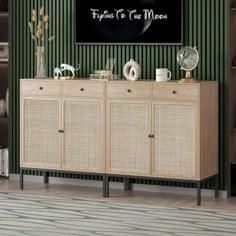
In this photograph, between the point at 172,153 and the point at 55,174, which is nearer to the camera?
the point at 172,153

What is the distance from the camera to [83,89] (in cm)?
774

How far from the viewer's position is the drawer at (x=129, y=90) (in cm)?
749

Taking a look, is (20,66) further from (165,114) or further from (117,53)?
(165,114)

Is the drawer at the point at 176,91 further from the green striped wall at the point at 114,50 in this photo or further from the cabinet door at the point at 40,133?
the cabinet door at the point at 40,133

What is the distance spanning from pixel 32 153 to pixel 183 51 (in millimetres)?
1712

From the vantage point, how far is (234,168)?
764cm

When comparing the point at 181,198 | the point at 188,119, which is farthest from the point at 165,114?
the point at 181,198

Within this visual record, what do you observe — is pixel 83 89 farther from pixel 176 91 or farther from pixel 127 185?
pixel 127 185

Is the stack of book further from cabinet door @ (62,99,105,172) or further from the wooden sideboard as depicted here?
cabinet door @ (62,99,105,172)

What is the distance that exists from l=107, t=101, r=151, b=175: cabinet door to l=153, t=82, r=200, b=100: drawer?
0.48 feet

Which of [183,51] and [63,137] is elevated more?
[183,51]

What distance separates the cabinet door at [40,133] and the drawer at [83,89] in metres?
0.15

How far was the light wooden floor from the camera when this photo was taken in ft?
24.2

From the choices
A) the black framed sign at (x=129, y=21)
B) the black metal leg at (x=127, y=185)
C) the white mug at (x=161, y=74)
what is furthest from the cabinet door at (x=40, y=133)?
the white mug at (x=161, y=74)
